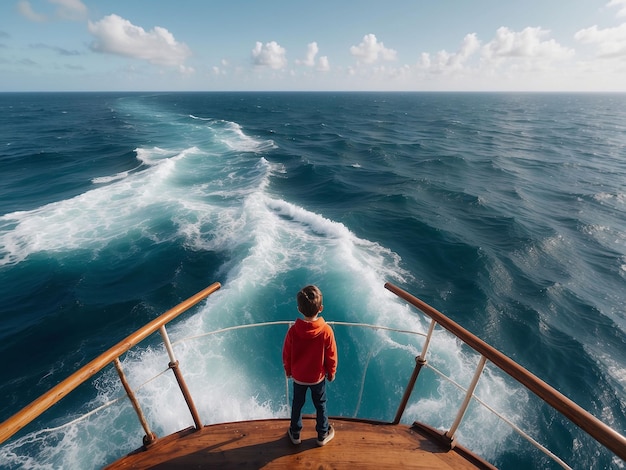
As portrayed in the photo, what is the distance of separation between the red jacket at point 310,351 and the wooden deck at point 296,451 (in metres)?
0.99

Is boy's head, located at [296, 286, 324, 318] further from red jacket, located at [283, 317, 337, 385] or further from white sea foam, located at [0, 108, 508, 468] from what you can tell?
white sea foam, located at [0, 108, 508, 468]

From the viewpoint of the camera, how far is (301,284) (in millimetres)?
14266

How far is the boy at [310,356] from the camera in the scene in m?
3.30

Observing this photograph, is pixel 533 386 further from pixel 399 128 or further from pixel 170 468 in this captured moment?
pixel 399 128

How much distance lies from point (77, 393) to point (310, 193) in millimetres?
20345

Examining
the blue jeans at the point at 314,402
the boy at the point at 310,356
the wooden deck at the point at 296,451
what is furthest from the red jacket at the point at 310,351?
the wooden deck at the point at 296,451

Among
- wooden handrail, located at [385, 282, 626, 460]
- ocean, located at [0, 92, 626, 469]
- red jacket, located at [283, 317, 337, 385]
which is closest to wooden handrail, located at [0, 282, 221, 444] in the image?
ocean, located at [0, 92, 626, 469]

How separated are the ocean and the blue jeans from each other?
1.89 m

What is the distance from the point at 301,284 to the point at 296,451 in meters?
10.4

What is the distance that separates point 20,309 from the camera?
13.7 m

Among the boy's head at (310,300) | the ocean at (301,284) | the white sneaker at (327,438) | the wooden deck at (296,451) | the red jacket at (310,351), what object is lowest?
the ocean at (301,284)

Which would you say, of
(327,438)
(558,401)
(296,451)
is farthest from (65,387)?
(558,401)

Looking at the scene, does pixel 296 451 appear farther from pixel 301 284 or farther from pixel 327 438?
pixel 301 284

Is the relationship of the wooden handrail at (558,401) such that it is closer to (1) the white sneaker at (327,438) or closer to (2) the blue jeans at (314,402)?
(2) the blue jeans at (314,402)
